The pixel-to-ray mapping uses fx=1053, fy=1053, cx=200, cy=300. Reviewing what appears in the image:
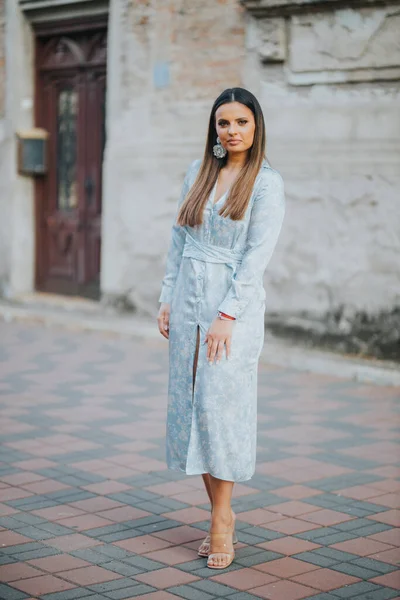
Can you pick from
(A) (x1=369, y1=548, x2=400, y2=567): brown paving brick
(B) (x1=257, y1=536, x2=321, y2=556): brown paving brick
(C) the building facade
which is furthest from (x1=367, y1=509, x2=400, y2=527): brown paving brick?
(C) the building facade

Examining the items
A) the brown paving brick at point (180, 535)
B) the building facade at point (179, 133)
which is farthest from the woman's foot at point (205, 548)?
the building facade at point (179, 133)

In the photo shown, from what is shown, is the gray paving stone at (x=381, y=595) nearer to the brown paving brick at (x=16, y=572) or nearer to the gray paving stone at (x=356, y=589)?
the gray paving stone at (x=356, y=589)

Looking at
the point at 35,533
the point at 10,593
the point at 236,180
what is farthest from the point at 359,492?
the point at 10,593

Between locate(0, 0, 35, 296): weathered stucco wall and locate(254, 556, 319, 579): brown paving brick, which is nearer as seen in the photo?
locate(254, 556, 319, 579): brown paving brick

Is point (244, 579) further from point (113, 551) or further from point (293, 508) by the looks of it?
point (293, 508)

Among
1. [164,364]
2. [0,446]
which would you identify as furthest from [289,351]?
[0,446]

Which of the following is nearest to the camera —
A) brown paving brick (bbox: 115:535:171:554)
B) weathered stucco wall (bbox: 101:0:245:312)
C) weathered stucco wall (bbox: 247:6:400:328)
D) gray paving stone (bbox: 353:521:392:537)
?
brown paving brick (bbox: 115:535:171:554)

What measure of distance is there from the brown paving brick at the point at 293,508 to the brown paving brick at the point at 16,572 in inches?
49.7

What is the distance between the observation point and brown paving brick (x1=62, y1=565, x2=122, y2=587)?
3.78 metres

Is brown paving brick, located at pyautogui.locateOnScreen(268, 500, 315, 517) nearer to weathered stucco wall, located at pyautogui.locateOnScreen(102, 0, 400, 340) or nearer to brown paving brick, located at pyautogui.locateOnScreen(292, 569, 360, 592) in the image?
brown paving brick, located at pyautogui.locateOnScreen(292, 569, 360, 592)

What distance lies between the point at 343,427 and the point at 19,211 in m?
5.95

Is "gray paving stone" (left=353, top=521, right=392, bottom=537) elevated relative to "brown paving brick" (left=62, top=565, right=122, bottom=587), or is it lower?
elevated

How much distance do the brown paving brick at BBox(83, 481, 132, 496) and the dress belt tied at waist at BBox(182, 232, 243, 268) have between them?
1.44 metres

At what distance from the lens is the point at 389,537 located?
434cm
